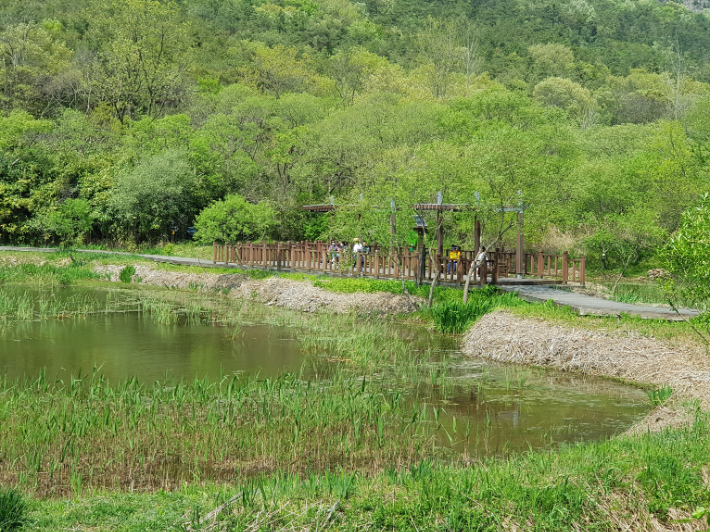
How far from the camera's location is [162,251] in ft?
122

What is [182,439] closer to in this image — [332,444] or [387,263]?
[332,444]

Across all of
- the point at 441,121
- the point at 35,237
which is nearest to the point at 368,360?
the point at 441,121

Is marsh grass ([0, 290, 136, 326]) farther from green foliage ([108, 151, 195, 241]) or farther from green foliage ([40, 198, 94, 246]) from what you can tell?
green foliage ([108, 151, 195, 241])

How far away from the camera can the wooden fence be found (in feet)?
69.4

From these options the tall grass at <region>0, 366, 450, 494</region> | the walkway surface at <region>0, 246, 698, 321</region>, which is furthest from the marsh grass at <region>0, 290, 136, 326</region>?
the walkway surface at <region>0, 246, 698, 321</region>

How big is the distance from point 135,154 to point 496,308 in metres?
29.6

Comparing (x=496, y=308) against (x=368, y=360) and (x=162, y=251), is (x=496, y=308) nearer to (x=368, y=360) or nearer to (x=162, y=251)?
(x=368, y=360)

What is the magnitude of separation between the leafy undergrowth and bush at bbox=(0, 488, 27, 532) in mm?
127

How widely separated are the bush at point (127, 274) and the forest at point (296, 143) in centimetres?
378

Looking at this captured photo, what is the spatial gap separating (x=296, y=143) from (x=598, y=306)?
81.1ft

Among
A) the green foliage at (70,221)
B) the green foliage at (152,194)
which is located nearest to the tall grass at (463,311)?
the green foliage at (152,194)

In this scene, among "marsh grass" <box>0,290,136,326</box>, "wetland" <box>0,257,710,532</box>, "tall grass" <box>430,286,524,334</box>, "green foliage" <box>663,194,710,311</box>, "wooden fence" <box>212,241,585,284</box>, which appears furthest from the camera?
"wooden fence" <box>212,241,585,284</box>

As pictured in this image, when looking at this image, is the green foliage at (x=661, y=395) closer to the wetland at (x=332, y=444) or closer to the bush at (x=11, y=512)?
the wetland at (x=332, y=444)

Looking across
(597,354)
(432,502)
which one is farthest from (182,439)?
(597,354)
